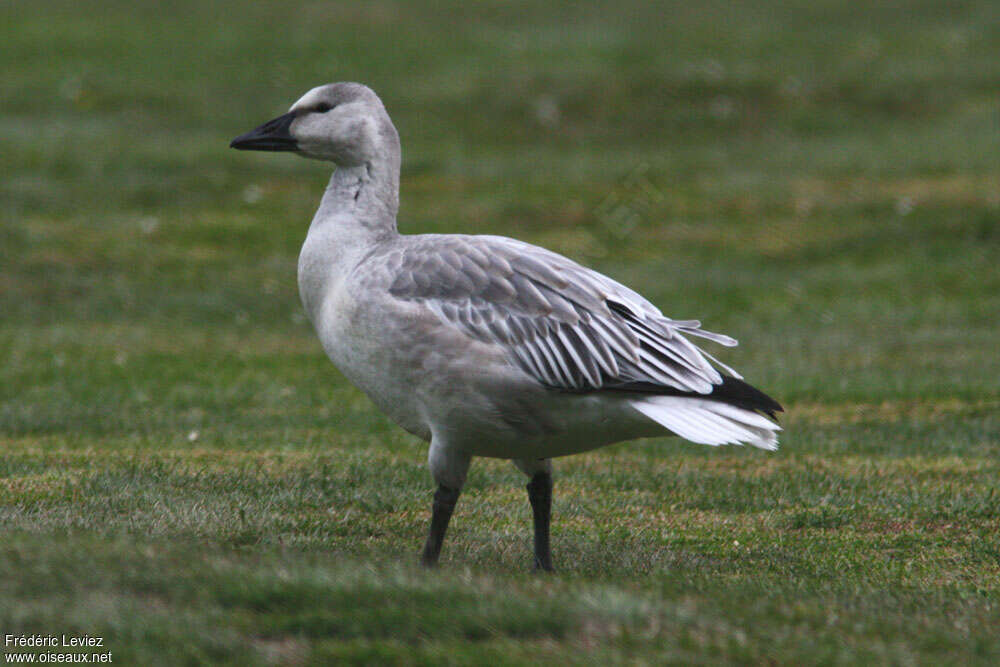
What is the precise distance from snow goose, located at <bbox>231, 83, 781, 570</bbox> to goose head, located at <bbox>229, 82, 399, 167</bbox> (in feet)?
2.30

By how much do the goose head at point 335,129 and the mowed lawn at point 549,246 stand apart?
1.99 meters

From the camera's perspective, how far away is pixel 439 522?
638 centimetres

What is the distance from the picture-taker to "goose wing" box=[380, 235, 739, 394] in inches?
239

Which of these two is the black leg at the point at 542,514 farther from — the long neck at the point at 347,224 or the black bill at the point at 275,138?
the black bill at the point at 275,138

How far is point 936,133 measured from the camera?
23797 millimetres

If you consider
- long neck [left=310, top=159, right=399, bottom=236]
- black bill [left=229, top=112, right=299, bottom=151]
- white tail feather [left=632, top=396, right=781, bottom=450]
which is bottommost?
white tail feather [left=632, top=396, right=781, bottom=450]

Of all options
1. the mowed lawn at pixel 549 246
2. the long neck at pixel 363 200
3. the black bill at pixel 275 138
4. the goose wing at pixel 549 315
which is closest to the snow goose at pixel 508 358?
the goose wing at pixel 549 315

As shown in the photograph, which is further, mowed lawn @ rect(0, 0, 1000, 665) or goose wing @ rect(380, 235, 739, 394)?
goose wing @ rect(380, 235, 739, 394)

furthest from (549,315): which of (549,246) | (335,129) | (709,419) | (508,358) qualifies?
(549,246)

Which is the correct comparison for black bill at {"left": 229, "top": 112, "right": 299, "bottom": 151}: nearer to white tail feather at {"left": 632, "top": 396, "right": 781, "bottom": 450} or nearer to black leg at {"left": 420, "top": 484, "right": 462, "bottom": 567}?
black leg at {"left": 420, "top": 484, "right": 462, "bottom": 567}

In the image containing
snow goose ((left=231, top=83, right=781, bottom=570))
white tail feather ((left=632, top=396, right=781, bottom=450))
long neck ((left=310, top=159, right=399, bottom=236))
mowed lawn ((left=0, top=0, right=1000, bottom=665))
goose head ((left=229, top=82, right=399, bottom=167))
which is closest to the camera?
mowed lawn ((left=0, top=0, right=1000, bottom=665))

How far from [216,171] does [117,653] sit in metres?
17.6

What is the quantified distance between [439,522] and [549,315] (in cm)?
111

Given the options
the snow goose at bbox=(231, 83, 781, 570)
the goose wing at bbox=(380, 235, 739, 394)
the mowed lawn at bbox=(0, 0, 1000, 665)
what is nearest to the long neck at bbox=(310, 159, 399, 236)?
the snow goose at bbox=(231, 83, 781, 570)
